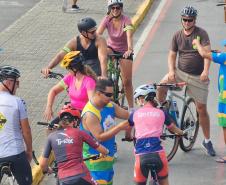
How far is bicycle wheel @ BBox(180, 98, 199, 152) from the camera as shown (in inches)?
467

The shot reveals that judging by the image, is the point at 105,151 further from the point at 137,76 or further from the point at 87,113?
the point at 137,76

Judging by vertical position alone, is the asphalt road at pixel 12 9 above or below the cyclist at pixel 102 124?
above

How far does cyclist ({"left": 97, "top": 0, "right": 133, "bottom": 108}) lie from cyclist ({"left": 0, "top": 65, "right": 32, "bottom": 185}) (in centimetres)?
396

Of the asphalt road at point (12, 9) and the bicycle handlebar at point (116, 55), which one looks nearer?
the bicycle handlebar at point (116, 55)

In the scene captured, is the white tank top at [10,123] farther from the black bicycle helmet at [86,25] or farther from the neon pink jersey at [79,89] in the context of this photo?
the black bicycle helmet at [86,25]

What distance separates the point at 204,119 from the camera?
1180 cm

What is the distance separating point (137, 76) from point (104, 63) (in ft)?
15.7

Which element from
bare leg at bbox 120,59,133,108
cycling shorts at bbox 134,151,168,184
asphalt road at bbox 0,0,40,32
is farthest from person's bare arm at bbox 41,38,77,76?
asphalt road at bbox 0,0,40,32

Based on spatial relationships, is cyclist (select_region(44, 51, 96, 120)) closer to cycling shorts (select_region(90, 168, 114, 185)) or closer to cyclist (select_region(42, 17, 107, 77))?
cyclist (select_region(42, 17, 107, 77))

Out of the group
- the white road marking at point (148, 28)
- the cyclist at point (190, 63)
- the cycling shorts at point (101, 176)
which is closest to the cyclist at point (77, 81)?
the cycling shorts at point (101, 176)

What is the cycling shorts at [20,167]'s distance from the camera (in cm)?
891

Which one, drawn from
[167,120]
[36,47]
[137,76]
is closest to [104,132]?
[167,120]

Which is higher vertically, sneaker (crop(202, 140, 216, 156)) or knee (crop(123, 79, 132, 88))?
knee (crop(123, 79, 132, 88))

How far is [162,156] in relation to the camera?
29.4 feet
